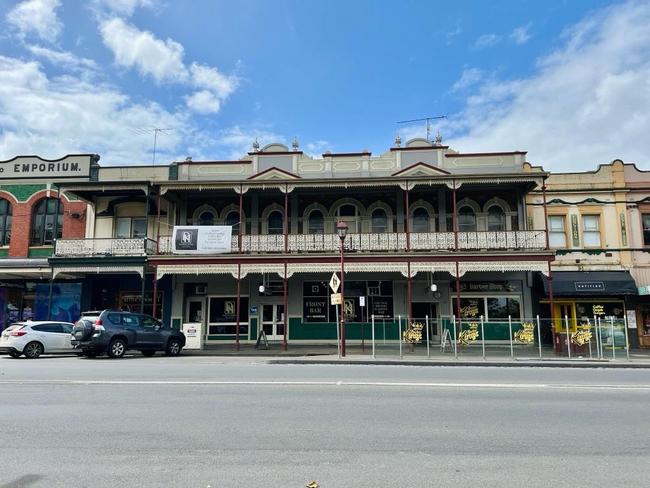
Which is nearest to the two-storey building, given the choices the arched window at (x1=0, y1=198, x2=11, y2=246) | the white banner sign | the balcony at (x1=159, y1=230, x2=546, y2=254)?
the balcony at (x1=159, y1=230, x2=546, y2=254)

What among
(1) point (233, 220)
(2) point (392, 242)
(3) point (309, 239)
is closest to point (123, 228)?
(1) point (233, 220)

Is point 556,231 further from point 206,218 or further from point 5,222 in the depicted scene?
point 5,222

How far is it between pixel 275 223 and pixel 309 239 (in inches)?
121

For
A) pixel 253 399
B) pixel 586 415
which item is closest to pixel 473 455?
pixel 586 415

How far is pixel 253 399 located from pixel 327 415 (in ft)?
5.57

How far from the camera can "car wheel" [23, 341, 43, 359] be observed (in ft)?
58.1

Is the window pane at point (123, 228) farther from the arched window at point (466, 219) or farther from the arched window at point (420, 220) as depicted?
the arched window at point (466, 219)

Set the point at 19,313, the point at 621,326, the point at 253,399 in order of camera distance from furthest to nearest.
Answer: the point at 19,313 → the point at 621,326 → the point at 253,399

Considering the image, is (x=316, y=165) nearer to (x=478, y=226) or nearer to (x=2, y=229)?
(x=478, y=226)

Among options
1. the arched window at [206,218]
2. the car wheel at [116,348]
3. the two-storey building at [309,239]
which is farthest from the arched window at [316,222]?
the car wheel at [116,348]

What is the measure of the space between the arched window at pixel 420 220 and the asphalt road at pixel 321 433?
12649mm

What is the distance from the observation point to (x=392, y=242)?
67.5 feet

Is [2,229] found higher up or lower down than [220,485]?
higher up

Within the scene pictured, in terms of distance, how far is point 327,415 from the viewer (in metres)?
7.02
